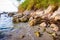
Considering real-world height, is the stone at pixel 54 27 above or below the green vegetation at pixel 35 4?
below

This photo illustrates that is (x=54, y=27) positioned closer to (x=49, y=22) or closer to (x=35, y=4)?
(x=49, y=22)


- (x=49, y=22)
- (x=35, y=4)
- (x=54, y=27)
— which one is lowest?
(x=54, y=27)

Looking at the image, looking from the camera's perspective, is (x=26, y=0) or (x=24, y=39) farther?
(x=26, y=0)

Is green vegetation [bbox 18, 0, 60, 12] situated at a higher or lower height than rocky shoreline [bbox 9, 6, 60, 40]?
higher

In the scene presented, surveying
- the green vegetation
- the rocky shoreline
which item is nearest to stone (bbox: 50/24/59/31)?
the rocky shoreline

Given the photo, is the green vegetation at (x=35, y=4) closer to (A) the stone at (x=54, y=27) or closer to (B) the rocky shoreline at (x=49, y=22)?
(B) the rocky shoreline at (x=49, y=22)

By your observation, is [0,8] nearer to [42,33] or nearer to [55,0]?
[55,0]

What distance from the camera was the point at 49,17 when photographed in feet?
39.1

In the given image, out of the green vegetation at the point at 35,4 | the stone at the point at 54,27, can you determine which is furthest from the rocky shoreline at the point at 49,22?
the green vegetation at the point at 35,4

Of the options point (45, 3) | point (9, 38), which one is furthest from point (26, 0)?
point (9, 38)

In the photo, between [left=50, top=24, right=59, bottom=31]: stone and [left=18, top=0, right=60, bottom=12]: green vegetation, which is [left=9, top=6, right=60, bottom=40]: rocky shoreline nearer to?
[left=50, top=24, right=59, bottom=31]: stone

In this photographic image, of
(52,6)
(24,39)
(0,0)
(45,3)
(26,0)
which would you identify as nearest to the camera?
(24,39)

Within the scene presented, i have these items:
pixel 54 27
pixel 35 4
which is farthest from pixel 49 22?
pixel 35 4

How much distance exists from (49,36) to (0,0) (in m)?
20.1
